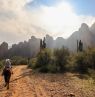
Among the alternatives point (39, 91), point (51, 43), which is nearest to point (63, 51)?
point (39, 91)

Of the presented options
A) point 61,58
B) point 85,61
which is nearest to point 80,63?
point 85,61

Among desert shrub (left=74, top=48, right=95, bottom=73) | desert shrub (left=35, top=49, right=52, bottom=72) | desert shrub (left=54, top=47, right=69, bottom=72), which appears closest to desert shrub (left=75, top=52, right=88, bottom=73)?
desert shrub (left=74, top=48, right=95, bottom=73)

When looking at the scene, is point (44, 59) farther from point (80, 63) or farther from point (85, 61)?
point (85, 61)

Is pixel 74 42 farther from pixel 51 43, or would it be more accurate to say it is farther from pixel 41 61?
pixel 41 61

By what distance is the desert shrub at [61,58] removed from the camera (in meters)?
36.0

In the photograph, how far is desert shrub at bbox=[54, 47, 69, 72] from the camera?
36.0 m

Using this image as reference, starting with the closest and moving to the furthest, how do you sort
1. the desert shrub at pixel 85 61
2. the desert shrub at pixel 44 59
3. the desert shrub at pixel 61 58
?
1. the desert shrub at pixel 85 61
2. the desert shrub at pixel 61 58
3. the desert shrub at pixel 44 59

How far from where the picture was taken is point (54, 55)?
3809 centimetres

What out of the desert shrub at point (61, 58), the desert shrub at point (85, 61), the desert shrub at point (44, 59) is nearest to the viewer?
the desert shrub at point (85, 61)

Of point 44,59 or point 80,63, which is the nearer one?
point 80,63

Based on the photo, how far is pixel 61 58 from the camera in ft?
121

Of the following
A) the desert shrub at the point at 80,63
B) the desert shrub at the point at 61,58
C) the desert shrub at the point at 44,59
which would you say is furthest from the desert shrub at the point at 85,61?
the desert shrub at the point at 44,59

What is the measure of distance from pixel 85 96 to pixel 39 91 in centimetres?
308

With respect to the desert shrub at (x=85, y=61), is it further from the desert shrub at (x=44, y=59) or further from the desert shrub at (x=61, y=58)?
the desert shrub at (x=44, y=59)
